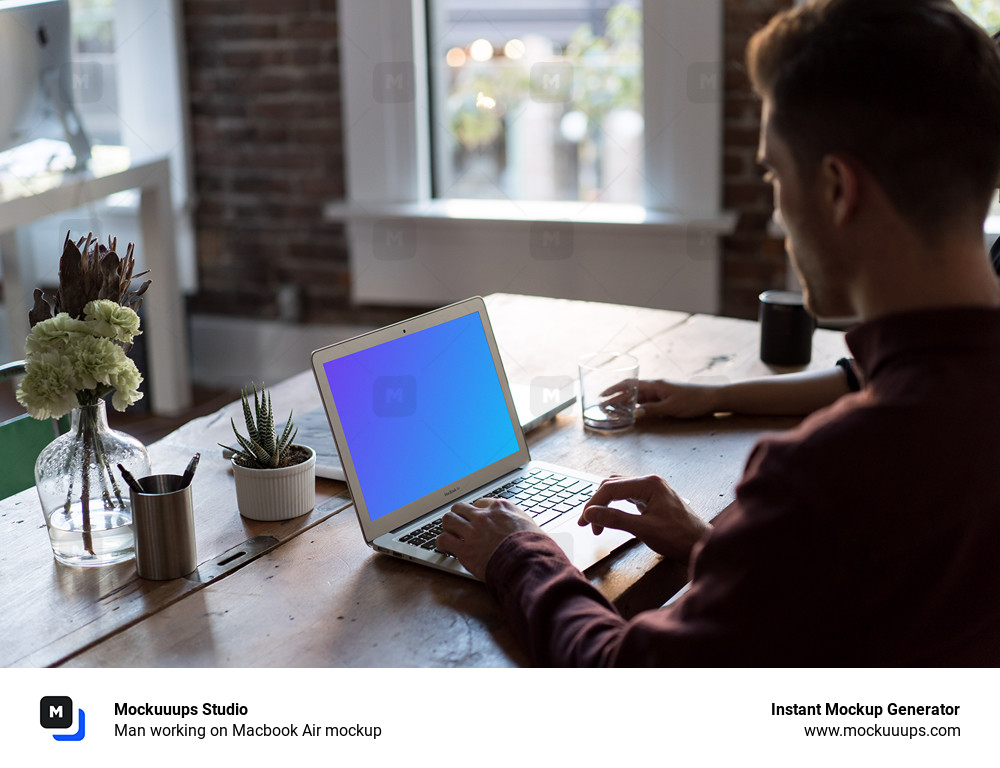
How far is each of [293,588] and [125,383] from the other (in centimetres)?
29

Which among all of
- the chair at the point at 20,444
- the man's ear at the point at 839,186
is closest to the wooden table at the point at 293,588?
the chair at the point at 20,444

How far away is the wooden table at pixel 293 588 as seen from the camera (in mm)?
993

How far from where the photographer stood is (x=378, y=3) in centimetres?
319

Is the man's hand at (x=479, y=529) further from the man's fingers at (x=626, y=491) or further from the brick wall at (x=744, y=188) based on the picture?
the brick wall at (x=744, y=188)

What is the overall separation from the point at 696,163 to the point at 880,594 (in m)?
2.36

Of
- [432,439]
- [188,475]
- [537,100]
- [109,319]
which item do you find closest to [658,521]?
[432,439]

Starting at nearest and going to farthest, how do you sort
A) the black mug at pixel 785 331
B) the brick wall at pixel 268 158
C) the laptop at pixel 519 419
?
the laptop at pixel 519 419
the black mug at pixel 785 331
the brick wall at pixel 268 158

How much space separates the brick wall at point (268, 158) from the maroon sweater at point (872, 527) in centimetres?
235

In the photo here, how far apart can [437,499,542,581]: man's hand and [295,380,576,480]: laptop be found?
269mm

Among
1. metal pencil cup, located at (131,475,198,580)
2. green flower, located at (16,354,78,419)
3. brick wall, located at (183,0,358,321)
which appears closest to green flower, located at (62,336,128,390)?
green flower, located at (16,354,78,419)

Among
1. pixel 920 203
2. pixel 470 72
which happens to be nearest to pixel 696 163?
pixel 470 72

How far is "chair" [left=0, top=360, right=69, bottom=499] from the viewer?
4.97 feet

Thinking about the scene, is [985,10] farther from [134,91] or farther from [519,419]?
[134,91]
